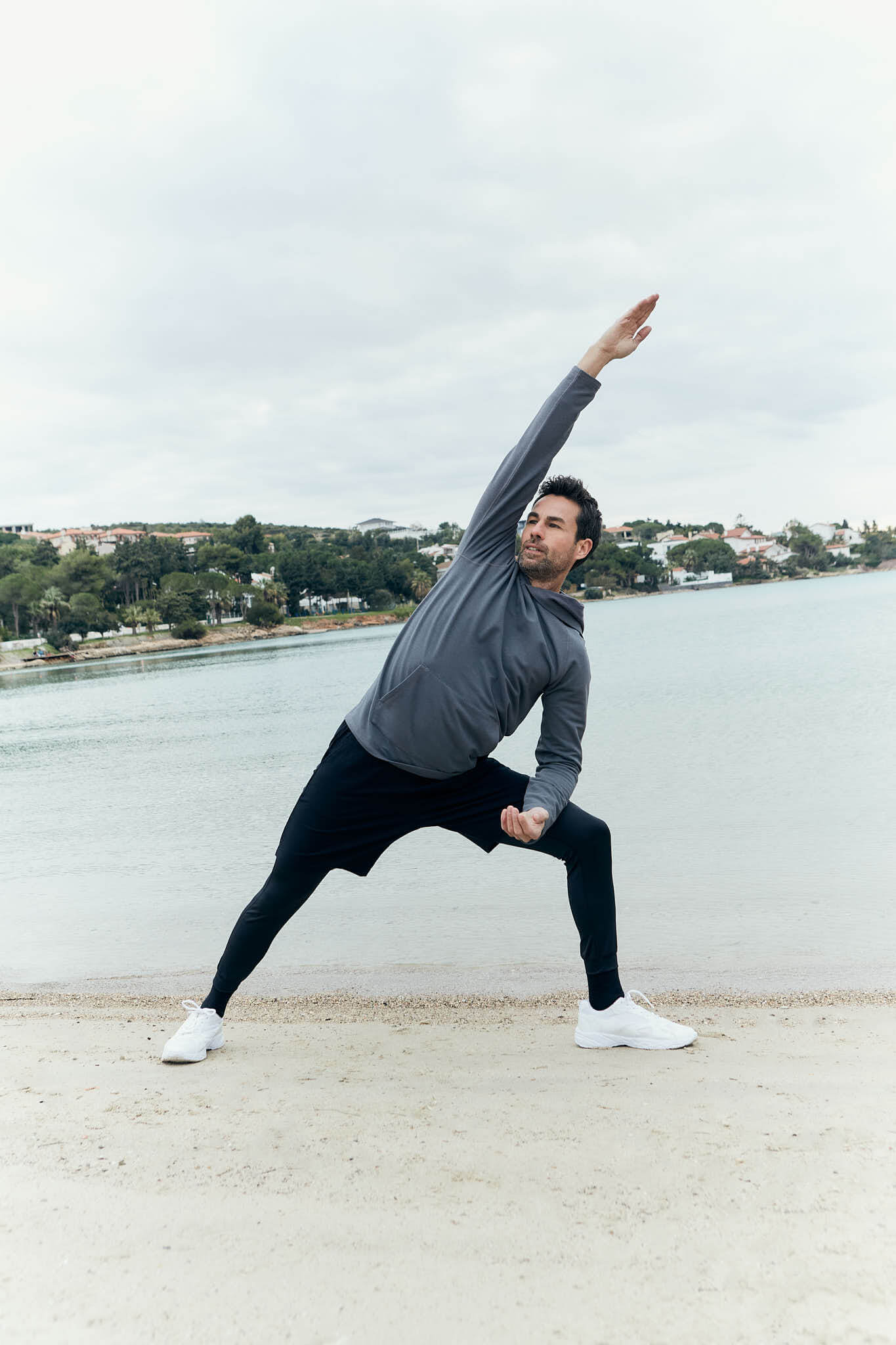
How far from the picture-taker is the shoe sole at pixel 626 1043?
332 cm

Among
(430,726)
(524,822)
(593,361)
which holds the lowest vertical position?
(524,822)

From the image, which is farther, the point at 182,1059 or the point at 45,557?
the point at 45,557

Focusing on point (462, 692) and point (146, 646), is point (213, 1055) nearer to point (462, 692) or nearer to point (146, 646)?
point (462, 692)

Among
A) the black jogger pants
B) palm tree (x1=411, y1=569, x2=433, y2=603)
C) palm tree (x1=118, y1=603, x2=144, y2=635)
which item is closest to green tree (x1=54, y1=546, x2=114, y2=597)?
palm tree (x1=118, y1=603, x2=144, y2=635)

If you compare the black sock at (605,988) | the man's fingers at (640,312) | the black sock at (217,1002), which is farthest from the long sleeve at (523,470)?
the black sock at (217,1002)

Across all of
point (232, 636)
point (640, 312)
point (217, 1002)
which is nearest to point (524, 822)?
point (217, 1002)

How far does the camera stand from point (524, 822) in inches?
115

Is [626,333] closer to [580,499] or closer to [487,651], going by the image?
[580,499]

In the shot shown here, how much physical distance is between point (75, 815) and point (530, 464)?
934cm

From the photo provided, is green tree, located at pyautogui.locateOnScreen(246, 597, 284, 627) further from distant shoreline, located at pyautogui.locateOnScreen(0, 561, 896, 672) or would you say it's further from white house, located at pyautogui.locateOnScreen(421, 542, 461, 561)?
white house, located at pyautogui.locateOnScreen(421, 542, 461, 561)

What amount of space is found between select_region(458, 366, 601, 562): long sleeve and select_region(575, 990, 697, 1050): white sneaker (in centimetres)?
167

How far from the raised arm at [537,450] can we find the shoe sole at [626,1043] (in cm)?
173

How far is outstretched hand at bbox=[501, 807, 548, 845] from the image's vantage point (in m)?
2.92

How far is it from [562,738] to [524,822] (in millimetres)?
408
